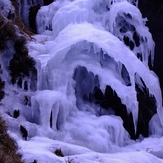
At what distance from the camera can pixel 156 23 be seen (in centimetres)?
1073

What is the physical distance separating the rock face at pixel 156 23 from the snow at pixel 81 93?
1.73 meters

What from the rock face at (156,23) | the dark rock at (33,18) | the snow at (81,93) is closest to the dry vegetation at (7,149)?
the snow at (81,93)

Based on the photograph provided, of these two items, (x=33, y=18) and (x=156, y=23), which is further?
(x=156, y=23)

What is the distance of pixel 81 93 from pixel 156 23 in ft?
13.8

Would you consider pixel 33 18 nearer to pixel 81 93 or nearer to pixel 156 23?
pixel 81 93

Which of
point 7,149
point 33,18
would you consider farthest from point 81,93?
point 7,149

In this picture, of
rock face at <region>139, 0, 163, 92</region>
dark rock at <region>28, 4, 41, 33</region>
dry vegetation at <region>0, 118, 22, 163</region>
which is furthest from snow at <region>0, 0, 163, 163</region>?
rock face at <region>139, 0, 163, 92</region>

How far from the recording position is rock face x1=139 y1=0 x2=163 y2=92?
10.5 m

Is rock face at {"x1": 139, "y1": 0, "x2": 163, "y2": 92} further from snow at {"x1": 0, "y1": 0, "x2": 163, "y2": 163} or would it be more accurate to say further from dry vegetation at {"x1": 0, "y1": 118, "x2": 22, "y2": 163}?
dry vegetation at {"x1": 0, "y1": 118, "x2": 22, "y2": 163}

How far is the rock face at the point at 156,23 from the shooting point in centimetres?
1053

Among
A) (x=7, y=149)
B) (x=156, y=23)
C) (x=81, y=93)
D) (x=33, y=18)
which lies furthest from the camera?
(x=156, y=23)

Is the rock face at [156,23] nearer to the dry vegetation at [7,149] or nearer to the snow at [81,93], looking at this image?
the snow at [81,93]

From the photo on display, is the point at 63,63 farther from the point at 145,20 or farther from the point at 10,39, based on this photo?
the point at 145,20

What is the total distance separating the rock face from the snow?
173 cm
